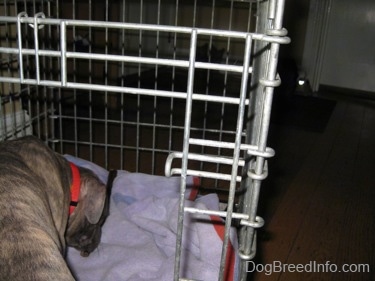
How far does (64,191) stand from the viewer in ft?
4.55

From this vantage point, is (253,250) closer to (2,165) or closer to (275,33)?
(275,33)

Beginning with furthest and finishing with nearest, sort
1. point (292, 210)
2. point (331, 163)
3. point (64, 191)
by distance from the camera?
point (331, 163) → point (292, 210) → point (64, 191)

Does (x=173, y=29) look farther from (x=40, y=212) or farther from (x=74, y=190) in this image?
(x=74, y=190)

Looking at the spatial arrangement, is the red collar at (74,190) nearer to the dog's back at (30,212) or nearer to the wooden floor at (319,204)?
the dog's back at (30,212)

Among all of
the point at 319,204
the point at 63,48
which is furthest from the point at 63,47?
the point at 319,204

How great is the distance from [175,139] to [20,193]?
6.95 ft

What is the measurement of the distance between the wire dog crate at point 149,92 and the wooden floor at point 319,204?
0.93 feet

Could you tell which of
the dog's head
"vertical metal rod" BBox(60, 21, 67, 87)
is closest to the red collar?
the dog's head

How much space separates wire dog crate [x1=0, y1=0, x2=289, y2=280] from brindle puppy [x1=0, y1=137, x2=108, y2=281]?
→ 0.20m

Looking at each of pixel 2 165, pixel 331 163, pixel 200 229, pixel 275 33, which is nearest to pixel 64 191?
pixel 2 165

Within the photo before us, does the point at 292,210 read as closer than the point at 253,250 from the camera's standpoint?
No

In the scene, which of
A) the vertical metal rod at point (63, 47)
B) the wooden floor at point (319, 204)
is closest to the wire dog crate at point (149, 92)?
the vertical metal rod at point (63, 47)

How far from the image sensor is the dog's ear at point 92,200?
1477 mm

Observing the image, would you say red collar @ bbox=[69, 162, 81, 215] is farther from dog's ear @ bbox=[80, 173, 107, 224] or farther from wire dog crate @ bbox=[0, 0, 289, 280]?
wire dog crate @ bbox=[0, 0, 289, 280]
